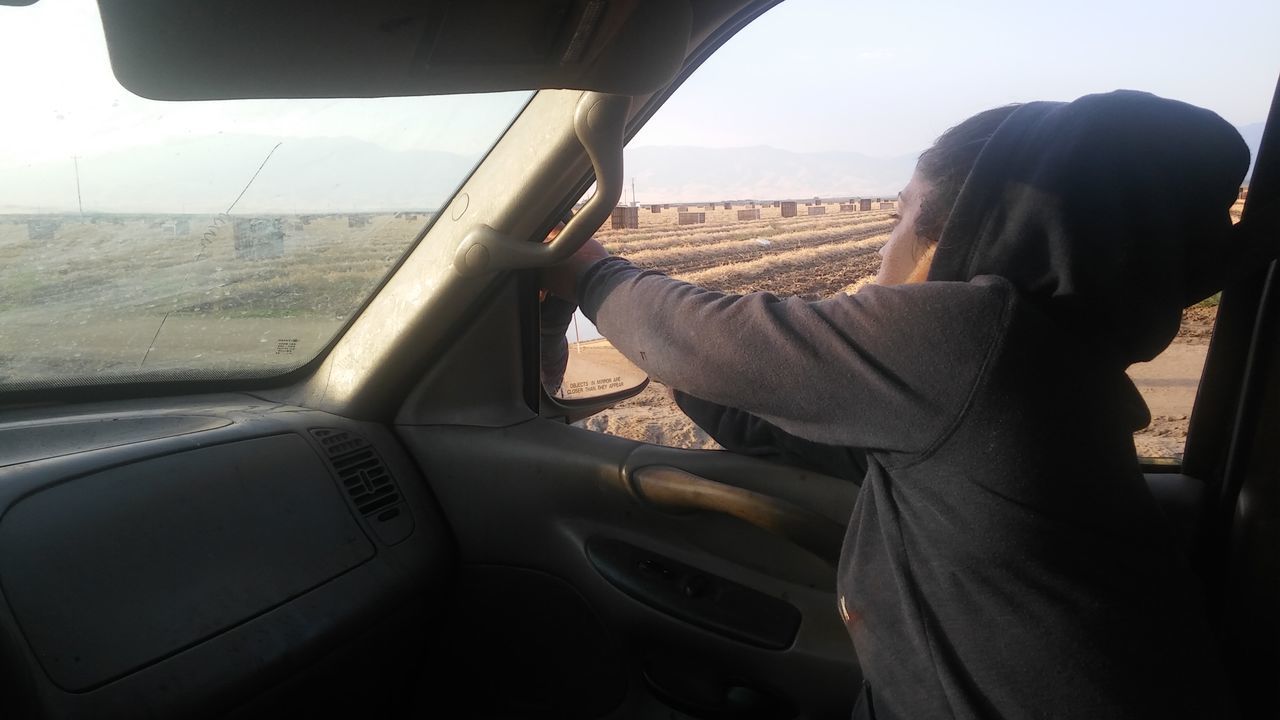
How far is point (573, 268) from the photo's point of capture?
2.20 metres

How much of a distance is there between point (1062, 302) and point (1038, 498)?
0.33m

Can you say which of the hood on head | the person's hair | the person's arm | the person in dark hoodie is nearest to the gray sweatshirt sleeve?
the person in dark hoodie

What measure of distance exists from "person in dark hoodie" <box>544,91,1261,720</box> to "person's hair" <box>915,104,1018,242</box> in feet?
0.29

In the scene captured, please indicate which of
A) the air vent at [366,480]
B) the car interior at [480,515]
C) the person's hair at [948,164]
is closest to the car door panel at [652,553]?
the car interior at [480,515]

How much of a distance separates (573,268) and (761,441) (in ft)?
2.29

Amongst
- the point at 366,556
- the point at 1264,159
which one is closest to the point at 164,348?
the point at 366,556

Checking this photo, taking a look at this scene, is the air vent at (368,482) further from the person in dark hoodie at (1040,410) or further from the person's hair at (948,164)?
the person's hair at (948,164)

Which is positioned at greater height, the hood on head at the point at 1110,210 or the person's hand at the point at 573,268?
the hood on head at the point at 1110,210

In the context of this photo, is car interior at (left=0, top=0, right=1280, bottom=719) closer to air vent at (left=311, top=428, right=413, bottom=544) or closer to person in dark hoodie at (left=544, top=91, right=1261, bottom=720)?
air vent at (left=311, top=428, right=413, bottom=544)

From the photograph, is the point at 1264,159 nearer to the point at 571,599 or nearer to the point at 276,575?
the point at 571,599

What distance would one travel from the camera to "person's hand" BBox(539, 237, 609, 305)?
218cm

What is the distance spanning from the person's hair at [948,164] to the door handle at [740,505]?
82 centimetres

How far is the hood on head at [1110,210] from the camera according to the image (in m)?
1.35

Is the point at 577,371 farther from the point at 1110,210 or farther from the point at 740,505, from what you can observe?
the point at 1110,210
